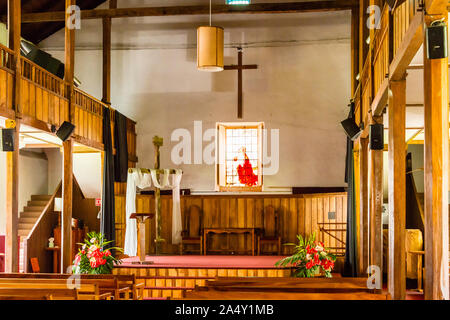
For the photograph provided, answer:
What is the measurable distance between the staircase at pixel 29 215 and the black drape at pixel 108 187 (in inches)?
79.7

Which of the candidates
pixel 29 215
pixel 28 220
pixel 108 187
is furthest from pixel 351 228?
pixel 29 215

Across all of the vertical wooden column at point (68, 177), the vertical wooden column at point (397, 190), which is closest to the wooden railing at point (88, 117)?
the vertical wooden column at point (68, 177)

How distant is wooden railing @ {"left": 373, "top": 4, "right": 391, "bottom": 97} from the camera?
657cm

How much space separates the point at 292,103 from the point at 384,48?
8659 mm

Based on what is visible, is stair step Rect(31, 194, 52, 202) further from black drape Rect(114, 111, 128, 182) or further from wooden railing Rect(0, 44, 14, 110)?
wooden railing Rect(0, 44, 14, 110)

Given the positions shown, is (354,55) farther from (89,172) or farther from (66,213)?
(89,172)

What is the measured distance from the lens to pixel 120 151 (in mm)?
14117

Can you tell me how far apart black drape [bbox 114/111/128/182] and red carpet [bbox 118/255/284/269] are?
232 cm

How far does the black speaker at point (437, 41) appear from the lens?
12.8ft

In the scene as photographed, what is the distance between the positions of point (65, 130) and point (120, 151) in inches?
139

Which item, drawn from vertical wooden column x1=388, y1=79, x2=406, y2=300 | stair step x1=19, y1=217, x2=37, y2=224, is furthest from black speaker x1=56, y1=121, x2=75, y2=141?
vertical wooden column x1=388, y1=79, x2=406, y2=300
